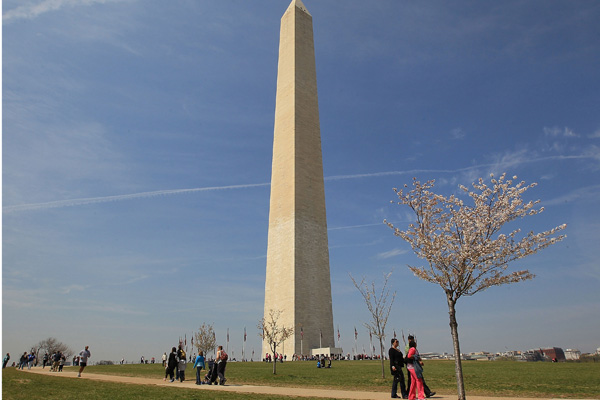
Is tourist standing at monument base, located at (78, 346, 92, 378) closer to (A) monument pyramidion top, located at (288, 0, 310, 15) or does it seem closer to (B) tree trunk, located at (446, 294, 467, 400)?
(B) tree trunk, located at (446, 294, 467, 400)

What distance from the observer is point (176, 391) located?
14.7 m

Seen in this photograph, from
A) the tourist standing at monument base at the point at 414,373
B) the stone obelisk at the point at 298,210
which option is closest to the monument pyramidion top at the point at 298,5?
the stone obelisk at the point at 298,210

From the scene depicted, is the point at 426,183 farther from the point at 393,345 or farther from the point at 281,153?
the point at 281,153

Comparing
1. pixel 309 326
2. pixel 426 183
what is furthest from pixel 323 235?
pixel 426 183

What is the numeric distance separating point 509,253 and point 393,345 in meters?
4.48

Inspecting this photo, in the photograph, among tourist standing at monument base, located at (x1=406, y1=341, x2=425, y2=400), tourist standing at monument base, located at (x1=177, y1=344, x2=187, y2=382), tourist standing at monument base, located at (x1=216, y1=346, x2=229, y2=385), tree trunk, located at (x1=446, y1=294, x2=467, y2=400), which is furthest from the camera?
tourist standing at monument base, located at (x1=177, y1=344, x2=187, y2=382)

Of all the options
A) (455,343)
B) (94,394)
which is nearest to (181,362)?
(94,394)

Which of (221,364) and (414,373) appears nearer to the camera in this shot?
(414,373)

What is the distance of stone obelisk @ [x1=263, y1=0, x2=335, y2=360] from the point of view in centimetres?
4662

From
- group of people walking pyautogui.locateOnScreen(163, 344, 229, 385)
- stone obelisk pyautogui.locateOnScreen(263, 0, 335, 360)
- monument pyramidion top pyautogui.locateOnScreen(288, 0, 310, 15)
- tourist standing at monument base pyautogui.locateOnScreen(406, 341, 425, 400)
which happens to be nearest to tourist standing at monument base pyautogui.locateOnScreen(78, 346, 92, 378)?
group of people walking pyautogui.locateOnScreen(163, 344, 229, 385)

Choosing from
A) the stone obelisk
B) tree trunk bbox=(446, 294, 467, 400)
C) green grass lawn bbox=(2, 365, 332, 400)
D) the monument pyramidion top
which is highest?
the monument pyramidion top

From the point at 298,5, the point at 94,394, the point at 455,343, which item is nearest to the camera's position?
the point at 455,343

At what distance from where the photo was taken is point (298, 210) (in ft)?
160

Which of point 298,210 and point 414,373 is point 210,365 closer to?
point 414,373
